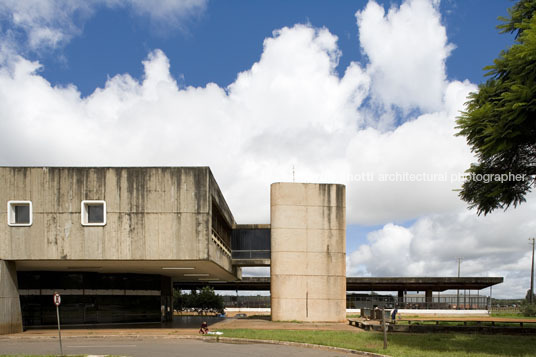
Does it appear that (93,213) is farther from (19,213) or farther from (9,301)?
(9,301)

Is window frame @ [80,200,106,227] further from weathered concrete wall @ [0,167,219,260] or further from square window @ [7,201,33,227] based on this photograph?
square window @ [7,201,33,227]

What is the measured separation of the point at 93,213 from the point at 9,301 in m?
6.47

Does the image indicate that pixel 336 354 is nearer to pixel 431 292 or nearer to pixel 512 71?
pixel 512 71

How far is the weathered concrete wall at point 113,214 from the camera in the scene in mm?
25469

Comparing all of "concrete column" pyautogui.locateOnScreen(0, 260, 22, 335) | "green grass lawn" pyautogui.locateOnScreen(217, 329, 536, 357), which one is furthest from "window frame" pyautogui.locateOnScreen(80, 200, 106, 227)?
"green grass lawn" pyautogui.locateOnScreen(217, 329, 536, 357)

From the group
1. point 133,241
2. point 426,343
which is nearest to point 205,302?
point 133,241

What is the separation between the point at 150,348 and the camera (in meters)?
20.6

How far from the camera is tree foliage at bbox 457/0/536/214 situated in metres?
17.8

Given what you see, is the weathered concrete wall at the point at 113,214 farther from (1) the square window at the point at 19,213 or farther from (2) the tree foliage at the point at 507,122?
(2) the tree foliage at the point at 507,122

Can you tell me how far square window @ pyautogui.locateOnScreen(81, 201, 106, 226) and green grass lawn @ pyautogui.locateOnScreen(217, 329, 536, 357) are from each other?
8.60 m

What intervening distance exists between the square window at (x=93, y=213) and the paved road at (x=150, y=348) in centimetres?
570

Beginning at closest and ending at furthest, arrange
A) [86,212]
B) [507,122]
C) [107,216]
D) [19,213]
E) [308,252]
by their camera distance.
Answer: [507,122], [107,216], [86,212], [19,213], [308,252]

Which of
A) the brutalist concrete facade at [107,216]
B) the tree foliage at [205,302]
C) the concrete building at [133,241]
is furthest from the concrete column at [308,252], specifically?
the tree foliage at [205,302]

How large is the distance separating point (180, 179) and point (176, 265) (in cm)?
619
